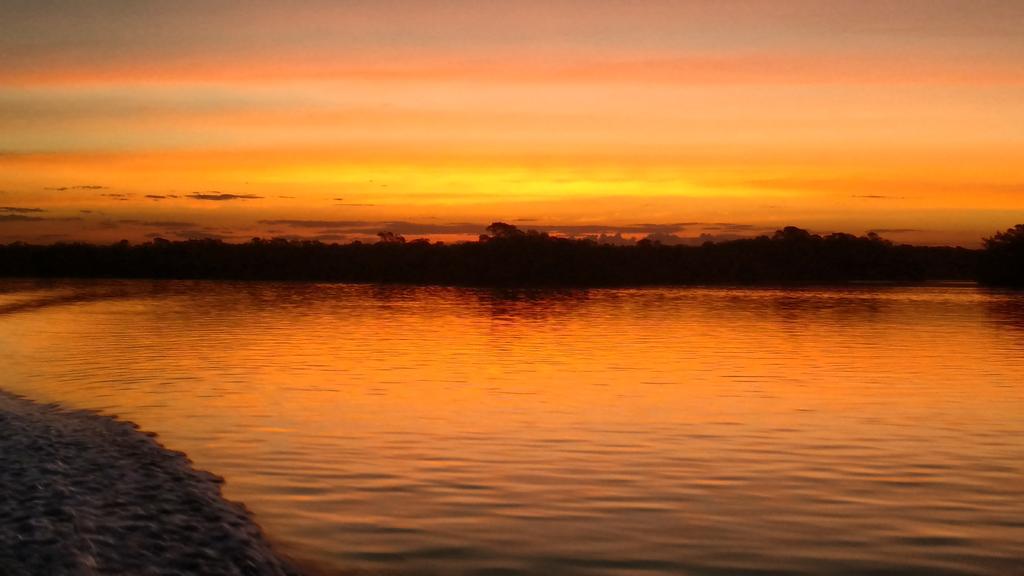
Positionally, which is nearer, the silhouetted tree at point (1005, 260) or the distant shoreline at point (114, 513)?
the distant shoreline at point (114, 513)

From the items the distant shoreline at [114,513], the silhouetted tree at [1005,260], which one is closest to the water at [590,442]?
the distant shoreline at [114,513]

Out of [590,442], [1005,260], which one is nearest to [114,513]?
[590,442]

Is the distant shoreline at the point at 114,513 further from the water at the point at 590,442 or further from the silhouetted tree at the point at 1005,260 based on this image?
the silhouetted tree at the point at 1005,260

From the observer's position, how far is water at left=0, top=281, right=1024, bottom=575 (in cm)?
938

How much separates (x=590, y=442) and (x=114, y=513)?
21.0 ft

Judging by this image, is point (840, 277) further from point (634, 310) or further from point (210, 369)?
point (210, 369)

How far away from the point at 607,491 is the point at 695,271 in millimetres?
120133

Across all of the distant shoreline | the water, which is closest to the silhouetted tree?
the water

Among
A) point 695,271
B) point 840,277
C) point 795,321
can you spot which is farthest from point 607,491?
point 840,277

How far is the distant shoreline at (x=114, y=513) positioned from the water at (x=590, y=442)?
450 mm

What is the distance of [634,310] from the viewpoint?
52969mm

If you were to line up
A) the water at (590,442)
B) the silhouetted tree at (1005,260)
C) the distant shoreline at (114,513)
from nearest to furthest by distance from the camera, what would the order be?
the distant shoreline at (114,513) → the water at (590,442) → the silhouetted tree at (1005,260)

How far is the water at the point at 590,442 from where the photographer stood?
9383 millimetres

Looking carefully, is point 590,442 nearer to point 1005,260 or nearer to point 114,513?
point 114,513
